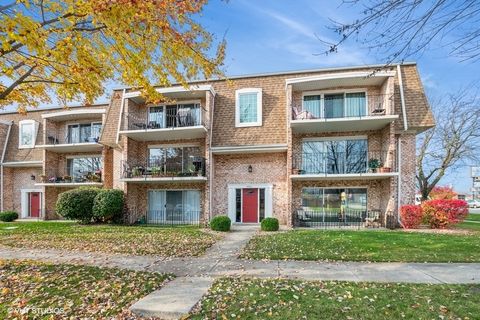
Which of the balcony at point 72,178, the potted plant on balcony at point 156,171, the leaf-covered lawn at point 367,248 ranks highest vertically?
the potted plant on balcony at point 156,171

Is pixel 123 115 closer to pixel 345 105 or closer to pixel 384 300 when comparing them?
pixel 345 105

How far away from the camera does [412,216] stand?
13.9 metres

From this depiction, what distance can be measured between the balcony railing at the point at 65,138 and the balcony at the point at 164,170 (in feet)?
17.3

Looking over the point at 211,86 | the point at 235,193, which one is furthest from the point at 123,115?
the point at 235,193

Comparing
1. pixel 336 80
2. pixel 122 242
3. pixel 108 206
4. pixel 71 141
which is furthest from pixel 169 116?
pixel 336 80

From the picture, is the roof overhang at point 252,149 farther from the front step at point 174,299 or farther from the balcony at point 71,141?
the front step at point 174,299

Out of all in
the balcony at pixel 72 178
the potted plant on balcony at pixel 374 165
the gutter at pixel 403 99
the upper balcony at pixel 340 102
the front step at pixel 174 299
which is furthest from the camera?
the balcony at pixel 72 178

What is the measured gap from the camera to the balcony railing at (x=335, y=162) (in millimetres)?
15508

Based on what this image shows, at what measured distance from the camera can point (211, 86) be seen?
16547mm

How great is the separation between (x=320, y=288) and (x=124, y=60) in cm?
656

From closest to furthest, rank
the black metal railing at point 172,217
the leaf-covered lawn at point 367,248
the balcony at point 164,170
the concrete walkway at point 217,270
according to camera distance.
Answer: the concrete walkway at point 217,270 → the leaf-covered lawn at point 367,248 → the balcony at point 164,170 → the black metal railing at point 172,217

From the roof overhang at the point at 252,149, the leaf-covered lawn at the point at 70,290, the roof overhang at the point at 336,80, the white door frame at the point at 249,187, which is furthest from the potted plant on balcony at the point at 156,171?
the leaf-covered lawn at the point at 70,290

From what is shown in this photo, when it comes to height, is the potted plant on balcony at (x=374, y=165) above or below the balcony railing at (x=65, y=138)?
below

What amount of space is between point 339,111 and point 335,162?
2.79m
